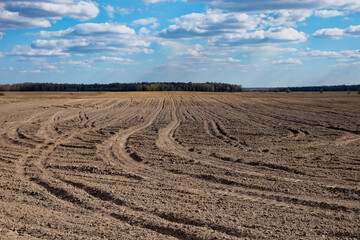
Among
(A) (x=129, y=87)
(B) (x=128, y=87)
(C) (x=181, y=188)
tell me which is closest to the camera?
(C) (x=181, y=188)

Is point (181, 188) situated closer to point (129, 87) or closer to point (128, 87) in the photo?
point (129, 87)

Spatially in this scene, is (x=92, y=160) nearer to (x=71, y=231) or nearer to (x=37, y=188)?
(x=37, y=188)

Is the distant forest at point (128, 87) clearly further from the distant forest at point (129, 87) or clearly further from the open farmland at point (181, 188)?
the open farmland at point (181, 188)

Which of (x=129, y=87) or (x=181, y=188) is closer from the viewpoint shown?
(x=181, y=188)

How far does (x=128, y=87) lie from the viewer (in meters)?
134

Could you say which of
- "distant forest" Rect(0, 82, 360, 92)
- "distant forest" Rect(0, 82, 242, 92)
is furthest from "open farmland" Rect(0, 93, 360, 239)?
"distant forest" Rect(0, 82, 242, 92)

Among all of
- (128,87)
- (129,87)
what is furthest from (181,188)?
(128,87)

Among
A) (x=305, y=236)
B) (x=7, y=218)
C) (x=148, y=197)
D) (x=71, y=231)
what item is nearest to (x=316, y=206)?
(x=305, y=236)

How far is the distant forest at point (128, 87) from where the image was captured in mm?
124625

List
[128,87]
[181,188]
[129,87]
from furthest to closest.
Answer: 1. [128,87]
2. [129,87]
3. [181,188]

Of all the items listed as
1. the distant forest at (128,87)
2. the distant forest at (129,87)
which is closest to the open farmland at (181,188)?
the distant forest at (129,87)

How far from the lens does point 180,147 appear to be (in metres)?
12.7

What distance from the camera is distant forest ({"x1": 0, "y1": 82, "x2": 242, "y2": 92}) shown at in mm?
124625

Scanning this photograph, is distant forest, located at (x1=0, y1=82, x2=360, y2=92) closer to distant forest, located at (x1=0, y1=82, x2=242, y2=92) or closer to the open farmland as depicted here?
distant forest, located at (x1=0, y1=82, x2=242, y2=92)
